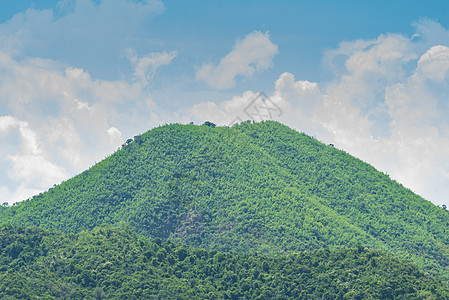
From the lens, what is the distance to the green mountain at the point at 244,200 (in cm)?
10388

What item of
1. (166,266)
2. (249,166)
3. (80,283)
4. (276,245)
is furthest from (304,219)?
(80,283)

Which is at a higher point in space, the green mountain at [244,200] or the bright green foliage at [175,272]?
the green mountain at [244,200]

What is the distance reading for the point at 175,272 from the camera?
87.1 meters

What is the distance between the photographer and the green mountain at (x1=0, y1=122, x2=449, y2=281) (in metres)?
104

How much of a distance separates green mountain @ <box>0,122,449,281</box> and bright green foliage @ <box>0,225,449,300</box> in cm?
1192

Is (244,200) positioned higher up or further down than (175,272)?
higher up

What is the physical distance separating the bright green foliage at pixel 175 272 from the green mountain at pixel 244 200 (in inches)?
469

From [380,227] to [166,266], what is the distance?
36.9 meters

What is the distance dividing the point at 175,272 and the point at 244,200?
2451 centimetres

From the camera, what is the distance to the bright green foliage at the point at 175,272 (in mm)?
78312

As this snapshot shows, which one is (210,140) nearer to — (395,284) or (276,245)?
(276,245)

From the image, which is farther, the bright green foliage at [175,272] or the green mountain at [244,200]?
the green mountain at [244,200]

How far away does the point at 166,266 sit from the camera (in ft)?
288

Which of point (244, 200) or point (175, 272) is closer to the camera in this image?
point (175, 272)
